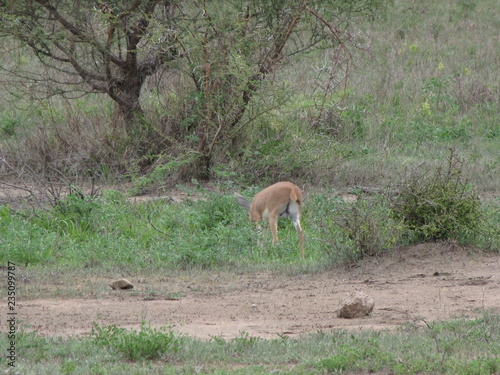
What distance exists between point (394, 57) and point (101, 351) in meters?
17.1

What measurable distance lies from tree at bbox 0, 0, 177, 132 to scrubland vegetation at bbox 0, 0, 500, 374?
495mm

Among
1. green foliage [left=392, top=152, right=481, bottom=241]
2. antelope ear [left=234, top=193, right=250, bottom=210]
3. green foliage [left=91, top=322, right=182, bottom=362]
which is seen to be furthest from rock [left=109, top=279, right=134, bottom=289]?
antelope ear [left=234, top=193, right=250, bottom=210]

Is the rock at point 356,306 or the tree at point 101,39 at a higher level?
the tree at point 101,39

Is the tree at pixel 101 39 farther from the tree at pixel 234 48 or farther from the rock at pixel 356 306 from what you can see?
the rock at pixel 356 306

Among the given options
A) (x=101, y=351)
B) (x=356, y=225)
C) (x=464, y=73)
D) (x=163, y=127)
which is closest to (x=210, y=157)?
(x=163, y=127)

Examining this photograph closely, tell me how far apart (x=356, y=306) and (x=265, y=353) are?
1402 millimetres

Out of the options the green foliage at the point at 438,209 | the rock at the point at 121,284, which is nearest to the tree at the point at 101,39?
the green foliage at the point at 438,209

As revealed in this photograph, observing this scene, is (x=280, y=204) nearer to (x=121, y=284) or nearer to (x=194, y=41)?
(x=121, y=284)

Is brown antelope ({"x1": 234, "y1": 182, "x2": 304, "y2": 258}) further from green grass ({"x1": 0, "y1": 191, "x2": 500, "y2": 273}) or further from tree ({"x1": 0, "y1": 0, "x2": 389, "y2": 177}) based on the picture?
tree ({"x1": 0, "y1": 0, "x2": 389, "y2": 177})

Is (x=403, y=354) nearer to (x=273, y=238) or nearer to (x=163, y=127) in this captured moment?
(x=273, y=238)

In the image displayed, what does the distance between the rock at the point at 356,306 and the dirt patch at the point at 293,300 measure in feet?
0.29

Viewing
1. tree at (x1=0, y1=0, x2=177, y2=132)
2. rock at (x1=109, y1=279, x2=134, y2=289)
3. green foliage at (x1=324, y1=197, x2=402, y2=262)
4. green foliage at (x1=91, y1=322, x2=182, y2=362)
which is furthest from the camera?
tree at (x1=0, y1=0, x2=177, y2=132)

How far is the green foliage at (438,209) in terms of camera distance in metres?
8.84

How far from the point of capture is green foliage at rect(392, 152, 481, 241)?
8844mm
